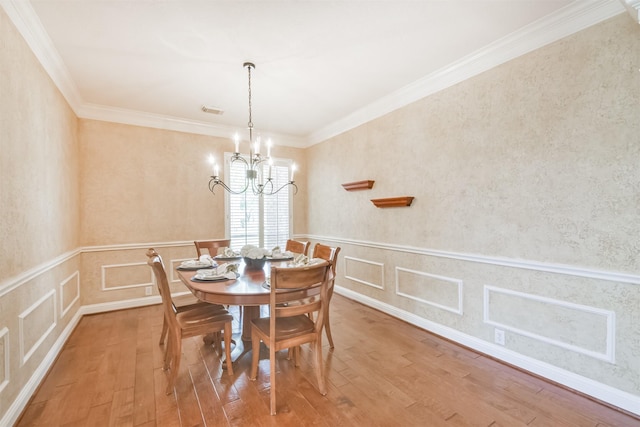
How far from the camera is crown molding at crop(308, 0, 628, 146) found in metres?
1.99

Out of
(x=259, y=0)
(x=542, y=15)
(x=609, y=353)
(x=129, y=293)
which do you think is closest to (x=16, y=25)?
(x=259, y=0)

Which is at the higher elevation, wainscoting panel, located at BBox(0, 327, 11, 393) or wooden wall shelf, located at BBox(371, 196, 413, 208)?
wooden wall shelf, located at BBox(371, 196, 413, 208)

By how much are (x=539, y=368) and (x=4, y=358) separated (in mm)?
3774

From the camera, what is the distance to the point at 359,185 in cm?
402

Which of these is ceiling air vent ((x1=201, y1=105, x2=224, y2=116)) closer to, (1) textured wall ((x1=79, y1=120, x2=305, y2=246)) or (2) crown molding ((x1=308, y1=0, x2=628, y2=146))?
(1) textured wall ((x1=79, y1=120, x2=305, y2=246))

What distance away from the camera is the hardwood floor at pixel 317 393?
1830 millimetres

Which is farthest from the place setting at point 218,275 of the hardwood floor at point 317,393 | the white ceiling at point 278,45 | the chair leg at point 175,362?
the white ceiling at point 278,45

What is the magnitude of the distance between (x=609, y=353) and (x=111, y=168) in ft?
17.9

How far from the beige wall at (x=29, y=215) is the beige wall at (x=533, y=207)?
11.2 feet

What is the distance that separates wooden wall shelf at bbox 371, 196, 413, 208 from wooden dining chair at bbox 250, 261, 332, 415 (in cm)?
165

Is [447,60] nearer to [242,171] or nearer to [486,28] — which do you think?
[486,28]

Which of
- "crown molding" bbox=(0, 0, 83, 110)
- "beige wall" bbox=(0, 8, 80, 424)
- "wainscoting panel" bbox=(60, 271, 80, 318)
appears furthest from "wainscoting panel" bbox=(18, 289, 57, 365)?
"crown molding" bbox=(0, 0, 83, 110)

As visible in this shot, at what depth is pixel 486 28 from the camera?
2.28 meters

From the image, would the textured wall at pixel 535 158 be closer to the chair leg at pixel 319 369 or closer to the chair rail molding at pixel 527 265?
the chair rail molding at pixel 527 265
